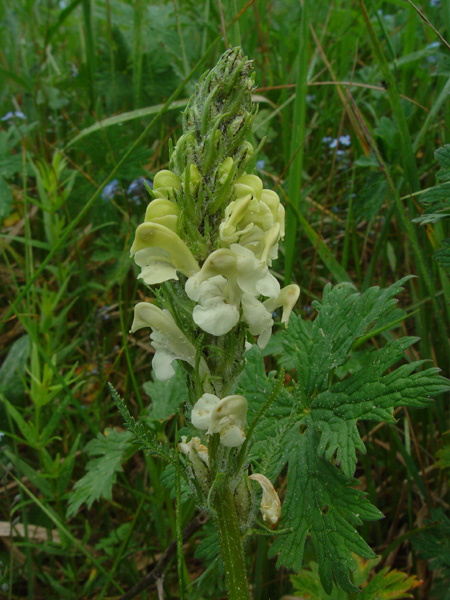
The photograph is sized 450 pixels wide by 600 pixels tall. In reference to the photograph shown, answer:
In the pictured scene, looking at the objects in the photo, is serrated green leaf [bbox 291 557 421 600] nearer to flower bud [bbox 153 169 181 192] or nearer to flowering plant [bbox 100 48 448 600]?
flowering plant [bbox 100 48 448 600]

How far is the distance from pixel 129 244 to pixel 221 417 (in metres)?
2.19

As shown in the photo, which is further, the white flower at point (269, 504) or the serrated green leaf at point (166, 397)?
the serrated green leaf at point (166, 397)

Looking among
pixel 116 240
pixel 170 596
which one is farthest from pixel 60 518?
pixel 116 240

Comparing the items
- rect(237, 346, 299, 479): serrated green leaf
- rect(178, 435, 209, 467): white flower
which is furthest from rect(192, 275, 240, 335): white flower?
rect(237, 346, 299, 479): serrated green leaf

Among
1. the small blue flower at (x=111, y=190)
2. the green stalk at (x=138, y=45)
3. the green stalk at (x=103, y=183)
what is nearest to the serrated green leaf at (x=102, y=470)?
the green stalk at (x=103, y=183)

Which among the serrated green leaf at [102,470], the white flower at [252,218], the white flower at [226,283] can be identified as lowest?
the serrated green leaf at [102,470]

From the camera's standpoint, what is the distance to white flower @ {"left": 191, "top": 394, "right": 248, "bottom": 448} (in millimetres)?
1175

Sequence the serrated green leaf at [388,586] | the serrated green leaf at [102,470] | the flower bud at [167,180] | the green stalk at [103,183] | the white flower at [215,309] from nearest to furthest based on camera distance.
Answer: the white flower at [215,309] → the flower bud at [167,180] → the serrated green leaf at [388,586] → the green stalk at [103,183] → the serrated green leaf at [102,470]

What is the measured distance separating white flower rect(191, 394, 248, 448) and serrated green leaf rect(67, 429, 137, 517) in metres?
0.88

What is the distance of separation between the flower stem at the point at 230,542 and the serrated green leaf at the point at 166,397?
88 cm

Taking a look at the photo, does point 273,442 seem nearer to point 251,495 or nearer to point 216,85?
point 251,495

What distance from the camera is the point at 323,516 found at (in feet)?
5.06

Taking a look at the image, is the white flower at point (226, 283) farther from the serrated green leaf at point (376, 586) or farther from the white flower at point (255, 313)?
the serrated green leaf at point (376, 586)

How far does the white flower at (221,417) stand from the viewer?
1175 mm
